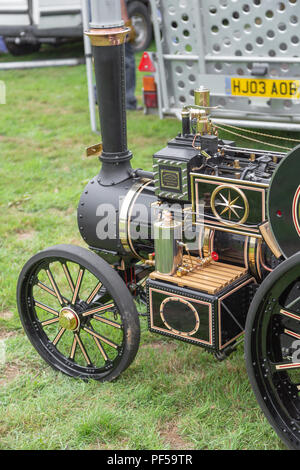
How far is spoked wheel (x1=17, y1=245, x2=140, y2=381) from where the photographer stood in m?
2.91

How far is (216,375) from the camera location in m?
3.16

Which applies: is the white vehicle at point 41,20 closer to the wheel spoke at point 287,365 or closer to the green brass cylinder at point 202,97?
the green brass cylinder at point 202,97

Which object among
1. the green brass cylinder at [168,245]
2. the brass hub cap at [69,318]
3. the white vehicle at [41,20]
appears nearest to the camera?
the green brass cylinder at [168,245]

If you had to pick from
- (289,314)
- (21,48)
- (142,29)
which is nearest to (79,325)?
(289,314)

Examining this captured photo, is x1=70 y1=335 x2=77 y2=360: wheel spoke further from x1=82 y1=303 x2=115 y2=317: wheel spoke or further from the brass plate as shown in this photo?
the brass plate

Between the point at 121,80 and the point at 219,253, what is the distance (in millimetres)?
909

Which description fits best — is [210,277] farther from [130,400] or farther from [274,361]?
[130,400]

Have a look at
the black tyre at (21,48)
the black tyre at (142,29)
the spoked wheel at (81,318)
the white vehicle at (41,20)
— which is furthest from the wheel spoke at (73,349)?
the black tyre at (21,48)

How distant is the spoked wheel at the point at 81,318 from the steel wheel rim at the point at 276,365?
647 millimetres

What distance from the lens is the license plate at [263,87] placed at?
5.01 m

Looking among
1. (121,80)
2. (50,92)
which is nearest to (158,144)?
(50,92)

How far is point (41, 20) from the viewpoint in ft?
32.6

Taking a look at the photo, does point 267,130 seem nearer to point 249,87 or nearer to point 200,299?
point 249,87

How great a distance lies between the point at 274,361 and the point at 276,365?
0.05m
